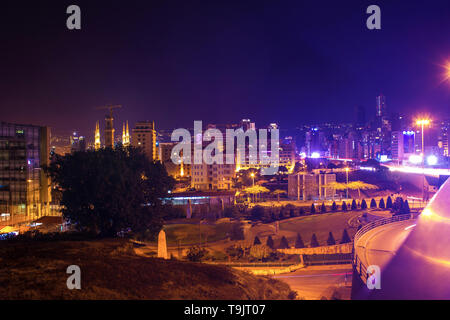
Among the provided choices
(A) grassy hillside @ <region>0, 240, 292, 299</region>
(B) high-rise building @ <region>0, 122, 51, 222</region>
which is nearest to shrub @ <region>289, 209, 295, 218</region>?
(B) high-rise building @ <region>0, 122, 51, 222</region>

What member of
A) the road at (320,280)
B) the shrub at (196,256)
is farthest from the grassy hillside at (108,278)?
the shrub at (196,256)

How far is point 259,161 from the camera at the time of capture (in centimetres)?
6781

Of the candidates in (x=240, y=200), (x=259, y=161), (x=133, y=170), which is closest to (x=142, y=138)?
(x=259, y=161)

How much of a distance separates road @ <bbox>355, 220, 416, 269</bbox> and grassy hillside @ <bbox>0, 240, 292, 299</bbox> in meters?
2.24

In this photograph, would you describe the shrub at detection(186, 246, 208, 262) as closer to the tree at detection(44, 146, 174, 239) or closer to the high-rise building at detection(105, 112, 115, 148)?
the tree at detection(44, 146, 174, 239)

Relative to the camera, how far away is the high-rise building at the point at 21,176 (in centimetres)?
1973

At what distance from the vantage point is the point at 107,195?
27.9ft

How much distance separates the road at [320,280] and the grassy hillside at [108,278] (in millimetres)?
2633

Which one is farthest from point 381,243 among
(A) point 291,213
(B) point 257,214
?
(B) point 257,214

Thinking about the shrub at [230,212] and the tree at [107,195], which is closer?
the tree at [107,195]

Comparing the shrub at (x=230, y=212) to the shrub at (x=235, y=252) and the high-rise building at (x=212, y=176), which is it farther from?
the high-rise building at (x=212, y=176)

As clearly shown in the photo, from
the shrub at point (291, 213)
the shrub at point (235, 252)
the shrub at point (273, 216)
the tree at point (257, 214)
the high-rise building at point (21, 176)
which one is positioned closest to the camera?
the shrub at point (235, 252)

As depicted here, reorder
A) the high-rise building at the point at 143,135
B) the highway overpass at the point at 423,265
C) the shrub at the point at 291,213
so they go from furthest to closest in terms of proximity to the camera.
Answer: the high-rise building at the point at 143,135, the shrub at the point at 291,213, the highway overpass at the point at 423,265

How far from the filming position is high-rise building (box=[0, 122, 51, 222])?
1973 cm
